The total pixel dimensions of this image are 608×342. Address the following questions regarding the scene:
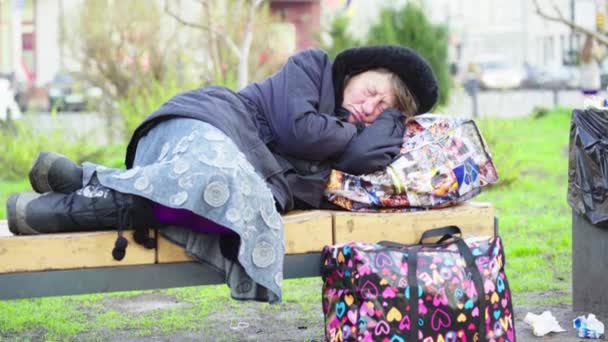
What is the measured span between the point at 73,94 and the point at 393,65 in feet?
50.1

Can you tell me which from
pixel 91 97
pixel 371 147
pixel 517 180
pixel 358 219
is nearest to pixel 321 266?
pixel 358 219

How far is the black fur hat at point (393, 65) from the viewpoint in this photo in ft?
13.7

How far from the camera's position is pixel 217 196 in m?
3.46

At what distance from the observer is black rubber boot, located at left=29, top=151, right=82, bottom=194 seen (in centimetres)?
358

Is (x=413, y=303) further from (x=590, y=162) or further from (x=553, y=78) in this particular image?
(x=553, y=78)

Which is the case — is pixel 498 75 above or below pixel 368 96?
above

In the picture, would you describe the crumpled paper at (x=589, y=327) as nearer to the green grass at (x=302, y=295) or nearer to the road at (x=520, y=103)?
the green grass at (x=302, y=295)

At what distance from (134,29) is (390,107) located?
8.91 metres

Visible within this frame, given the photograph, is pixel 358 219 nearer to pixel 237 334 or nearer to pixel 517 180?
pixel 237 334

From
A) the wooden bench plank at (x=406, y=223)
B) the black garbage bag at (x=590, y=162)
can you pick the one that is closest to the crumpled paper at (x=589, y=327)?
the black garbage bag at (x=590, y=162)

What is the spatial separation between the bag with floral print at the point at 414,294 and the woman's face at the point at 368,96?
0.71 m

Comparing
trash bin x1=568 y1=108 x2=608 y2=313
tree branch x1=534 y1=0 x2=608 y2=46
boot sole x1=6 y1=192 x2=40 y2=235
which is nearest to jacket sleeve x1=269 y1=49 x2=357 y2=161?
boot sole x1=6 y1=192 x2=40 y2=235

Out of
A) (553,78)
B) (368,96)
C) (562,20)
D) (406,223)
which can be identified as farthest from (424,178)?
(553,78)

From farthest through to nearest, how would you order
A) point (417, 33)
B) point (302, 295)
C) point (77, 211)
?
point (417, 33), point (302, 295), point (77, 211)
